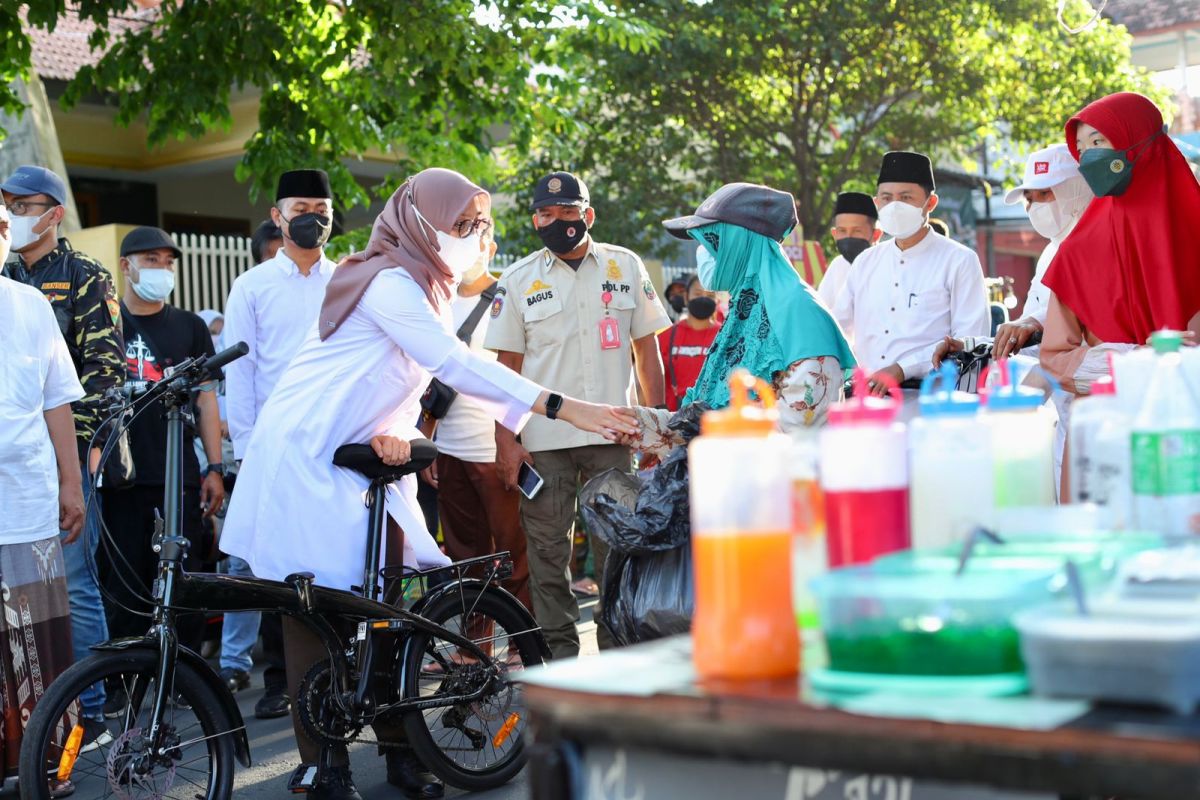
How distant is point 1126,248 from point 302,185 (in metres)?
3.96

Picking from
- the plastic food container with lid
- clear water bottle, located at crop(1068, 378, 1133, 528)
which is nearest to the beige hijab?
clear water bottle, located at crop(1068, 378, 1133, 528)

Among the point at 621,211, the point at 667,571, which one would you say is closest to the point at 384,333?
the point at 667,571

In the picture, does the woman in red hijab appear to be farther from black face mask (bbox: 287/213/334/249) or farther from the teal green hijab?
black face mask (bbox: 287/213/334/249)

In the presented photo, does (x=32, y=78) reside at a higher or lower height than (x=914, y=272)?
higher

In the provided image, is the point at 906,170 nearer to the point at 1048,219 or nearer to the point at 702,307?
the point at 1048,219

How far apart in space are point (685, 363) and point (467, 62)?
2749mm

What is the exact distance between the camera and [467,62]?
34.1 ft

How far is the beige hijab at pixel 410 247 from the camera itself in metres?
4.40

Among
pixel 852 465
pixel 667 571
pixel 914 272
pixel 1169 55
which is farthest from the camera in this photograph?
pixel 1169 55

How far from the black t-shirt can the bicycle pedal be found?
207 centimetres

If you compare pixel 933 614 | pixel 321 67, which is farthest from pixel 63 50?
pixel 933 614

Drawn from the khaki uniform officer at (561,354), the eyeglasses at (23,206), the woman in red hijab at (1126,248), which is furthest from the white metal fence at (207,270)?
the woman in red hijab at (1126,248)

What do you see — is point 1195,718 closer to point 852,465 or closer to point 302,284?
point 852,465

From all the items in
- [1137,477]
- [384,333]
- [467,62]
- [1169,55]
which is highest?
[1169,55]
